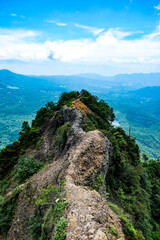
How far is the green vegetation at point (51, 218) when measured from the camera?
23.2 feet

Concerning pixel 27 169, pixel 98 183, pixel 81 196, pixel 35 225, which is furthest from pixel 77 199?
pixel 27 169

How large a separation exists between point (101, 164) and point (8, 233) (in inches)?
437

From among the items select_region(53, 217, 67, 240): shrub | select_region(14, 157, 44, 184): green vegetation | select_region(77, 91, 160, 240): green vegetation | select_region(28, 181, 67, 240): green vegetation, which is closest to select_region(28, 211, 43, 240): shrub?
select_region(28, 181, 67, 240): green vegetation

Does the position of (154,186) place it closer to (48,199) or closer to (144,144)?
(48,199)

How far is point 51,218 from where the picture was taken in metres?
8.56

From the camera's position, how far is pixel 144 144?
568 feet

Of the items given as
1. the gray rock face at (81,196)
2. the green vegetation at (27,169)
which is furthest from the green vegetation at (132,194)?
the green vegetation at (27,169)

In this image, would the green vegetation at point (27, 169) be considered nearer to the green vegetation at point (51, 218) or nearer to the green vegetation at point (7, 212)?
the green vegetation at point (7, 212)

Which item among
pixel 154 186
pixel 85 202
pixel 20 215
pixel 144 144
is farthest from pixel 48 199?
pixel 144 144

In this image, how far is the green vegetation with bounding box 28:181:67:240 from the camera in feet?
23.2

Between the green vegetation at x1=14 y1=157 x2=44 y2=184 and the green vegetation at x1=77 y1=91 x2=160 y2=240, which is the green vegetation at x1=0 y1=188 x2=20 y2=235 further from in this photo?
the green vegetation at x1=77 y1=91 x2=160 y2=240

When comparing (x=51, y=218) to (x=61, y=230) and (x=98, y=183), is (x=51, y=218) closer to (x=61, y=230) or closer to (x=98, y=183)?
(x=61, y=230)

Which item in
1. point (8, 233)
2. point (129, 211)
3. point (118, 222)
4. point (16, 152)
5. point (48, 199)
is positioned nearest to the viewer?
point (118, 222)

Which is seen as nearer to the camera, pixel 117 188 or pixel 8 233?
pixel 8 233
